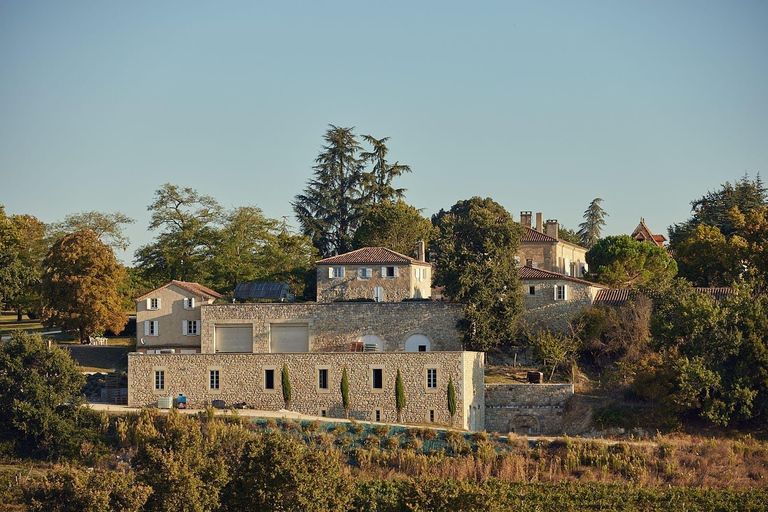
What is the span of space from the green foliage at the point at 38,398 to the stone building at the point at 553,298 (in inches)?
895

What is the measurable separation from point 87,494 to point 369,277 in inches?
1116

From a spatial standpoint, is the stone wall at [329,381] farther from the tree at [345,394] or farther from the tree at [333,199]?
the tree at [333,199]

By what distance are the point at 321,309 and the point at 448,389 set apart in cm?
943

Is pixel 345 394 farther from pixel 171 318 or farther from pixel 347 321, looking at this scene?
pixel 171 318

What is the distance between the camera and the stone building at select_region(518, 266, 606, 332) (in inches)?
2315

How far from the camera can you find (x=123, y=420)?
5066 centimetres

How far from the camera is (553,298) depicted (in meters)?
59.2

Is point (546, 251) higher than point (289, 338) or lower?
higher

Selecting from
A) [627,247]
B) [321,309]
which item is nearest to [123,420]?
[321,309]

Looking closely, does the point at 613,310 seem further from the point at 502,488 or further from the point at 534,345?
the point at 502,488

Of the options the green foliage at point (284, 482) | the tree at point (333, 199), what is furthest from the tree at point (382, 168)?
the green foliage at point (284, 482)

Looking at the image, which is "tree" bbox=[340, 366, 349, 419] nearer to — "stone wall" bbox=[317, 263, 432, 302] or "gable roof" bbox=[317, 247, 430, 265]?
"stone wall" bbox=[317, 263, 432, 302]

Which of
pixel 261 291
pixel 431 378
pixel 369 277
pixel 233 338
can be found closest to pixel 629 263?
pixel 369 277

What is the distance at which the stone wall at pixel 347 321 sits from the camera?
57188 mm
